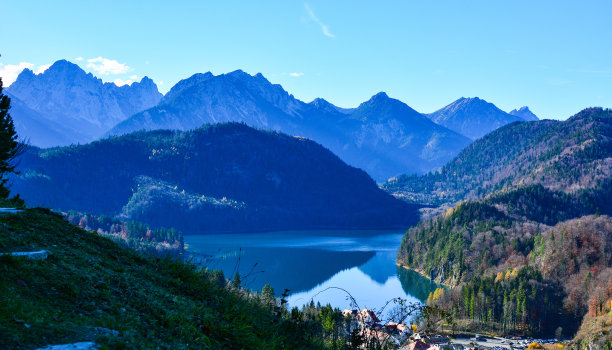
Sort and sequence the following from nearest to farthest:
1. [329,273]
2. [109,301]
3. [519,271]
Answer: [109,301]
[519,271]
[329,273]

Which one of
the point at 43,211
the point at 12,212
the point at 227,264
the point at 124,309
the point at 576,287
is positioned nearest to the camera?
the point at 124,309

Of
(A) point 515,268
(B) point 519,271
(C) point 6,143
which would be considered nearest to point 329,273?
(A) point 515,268

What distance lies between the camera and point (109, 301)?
8.85 m

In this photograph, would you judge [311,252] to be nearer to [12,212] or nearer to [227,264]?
[227,264]

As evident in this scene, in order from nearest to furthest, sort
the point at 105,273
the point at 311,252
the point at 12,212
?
the point at 105,273
the point at 12,212
the point at 311,252

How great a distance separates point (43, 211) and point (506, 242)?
163 m

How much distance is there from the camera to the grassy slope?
7.20 m

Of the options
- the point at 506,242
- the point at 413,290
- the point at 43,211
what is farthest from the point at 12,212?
the point at 506,242

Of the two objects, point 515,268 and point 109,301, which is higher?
point 109,301

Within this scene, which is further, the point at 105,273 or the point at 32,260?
the point at 105,273

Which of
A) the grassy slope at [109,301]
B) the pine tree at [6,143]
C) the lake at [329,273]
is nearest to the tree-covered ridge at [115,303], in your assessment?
the grassy slope at [109,301]

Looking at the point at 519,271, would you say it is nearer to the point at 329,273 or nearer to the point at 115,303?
the point at 329,273

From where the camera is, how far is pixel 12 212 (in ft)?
38.9

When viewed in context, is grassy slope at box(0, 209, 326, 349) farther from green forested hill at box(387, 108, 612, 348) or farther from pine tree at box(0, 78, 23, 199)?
green forested hill at box(387, 108, 612, 348)
